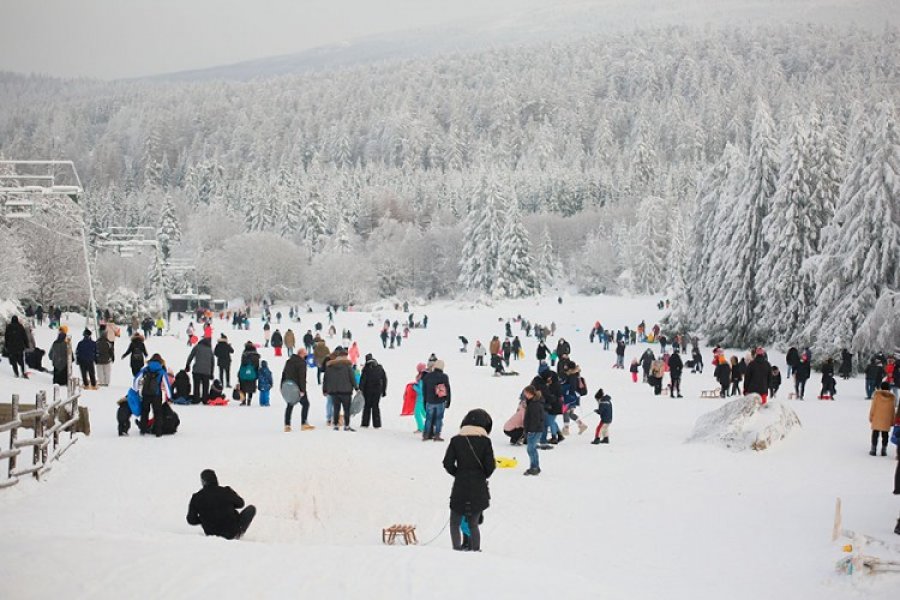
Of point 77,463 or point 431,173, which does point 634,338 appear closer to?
point 77,463

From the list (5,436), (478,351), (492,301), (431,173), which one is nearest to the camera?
(5,436)

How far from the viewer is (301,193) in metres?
118

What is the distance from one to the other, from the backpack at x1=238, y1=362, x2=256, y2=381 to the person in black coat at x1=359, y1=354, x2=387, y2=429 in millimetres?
4376

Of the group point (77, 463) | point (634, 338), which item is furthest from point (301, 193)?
point (77, 463)


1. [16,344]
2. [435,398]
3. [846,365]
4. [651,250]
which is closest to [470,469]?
[435,398]

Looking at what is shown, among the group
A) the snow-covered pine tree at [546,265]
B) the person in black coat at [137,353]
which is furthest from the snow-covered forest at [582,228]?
the person in black coat at [137,353]

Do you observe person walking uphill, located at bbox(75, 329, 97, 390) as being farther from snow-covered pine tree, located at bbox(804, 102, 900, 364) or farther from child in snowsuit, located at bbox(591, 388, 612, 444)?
snow-covered pine tree, located at bbox(804, 102, 900, 364)

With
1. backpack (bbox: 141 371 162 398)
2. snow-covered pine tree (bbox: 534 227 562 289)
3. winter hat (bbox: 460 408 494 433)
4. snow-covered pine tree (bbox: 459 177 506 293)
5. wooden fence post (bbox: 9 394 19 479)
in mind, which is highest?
winter hat (bbox: 460 408 494 433)

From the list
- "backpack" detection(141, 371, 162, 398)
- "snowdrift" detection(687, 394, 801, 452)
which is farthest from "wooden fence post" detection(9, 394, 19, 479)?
"snowdrift" detection(687, 394, 801, 452)

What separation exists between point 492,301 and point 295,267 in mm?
24887

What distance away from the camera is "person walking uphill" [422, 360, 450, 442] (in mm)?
16078

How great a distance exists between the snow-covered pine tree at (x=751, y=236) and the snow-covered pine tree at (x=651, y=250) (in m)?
42.8

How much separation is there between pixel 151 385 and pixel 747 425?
34.6ft

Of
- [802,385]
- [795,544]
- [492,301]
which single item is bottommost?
[492,301]
